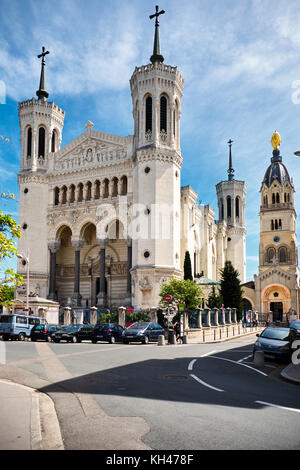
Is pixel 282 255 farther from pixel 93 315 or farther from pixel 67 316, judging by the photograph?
pixel 67 316

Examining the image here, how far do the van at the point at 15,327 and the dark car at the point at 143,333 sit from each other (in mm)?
7031

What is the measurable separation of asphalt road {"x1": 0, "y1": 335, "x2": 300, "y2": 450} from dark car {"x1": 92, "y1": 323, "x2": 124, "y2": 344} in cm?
1105

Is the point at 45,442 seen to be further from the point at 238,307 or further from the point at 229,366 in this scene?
the point at 238,307

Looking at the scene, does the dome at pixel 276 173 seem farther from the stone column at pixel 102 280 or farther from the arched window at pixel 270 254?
the stone column at pixel 102 280

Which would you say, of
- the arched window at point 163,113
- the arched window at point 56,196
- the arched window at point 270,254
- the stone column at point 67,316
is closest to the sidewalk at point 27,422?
the stone column at point 67,316

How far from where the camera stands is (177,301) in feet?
130

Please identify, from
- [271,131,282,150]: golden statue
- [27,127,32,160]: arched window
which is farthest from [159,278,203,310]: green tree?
[271,131,282,150]: golden statue

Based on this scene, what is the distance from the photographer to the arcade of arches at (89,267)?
4859cm

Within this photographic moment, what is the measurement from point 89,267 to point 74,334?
2387 centimetres

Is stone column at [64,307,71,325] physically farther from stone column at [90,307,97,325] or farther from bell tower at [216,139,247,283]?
bell tower at [216,139,247,283]

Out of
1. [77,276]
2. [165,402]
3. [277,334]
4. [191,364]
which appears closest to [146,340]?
[277,334]

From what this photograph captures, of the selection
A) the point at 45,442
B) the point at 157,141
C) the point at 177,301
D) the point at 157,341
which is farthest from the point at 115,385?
the point at 157,141

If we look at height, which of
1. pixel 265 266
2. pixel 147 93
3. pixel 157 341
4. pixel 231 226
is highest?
pixel 147 93

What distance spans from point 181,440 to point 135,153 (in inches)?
1644
